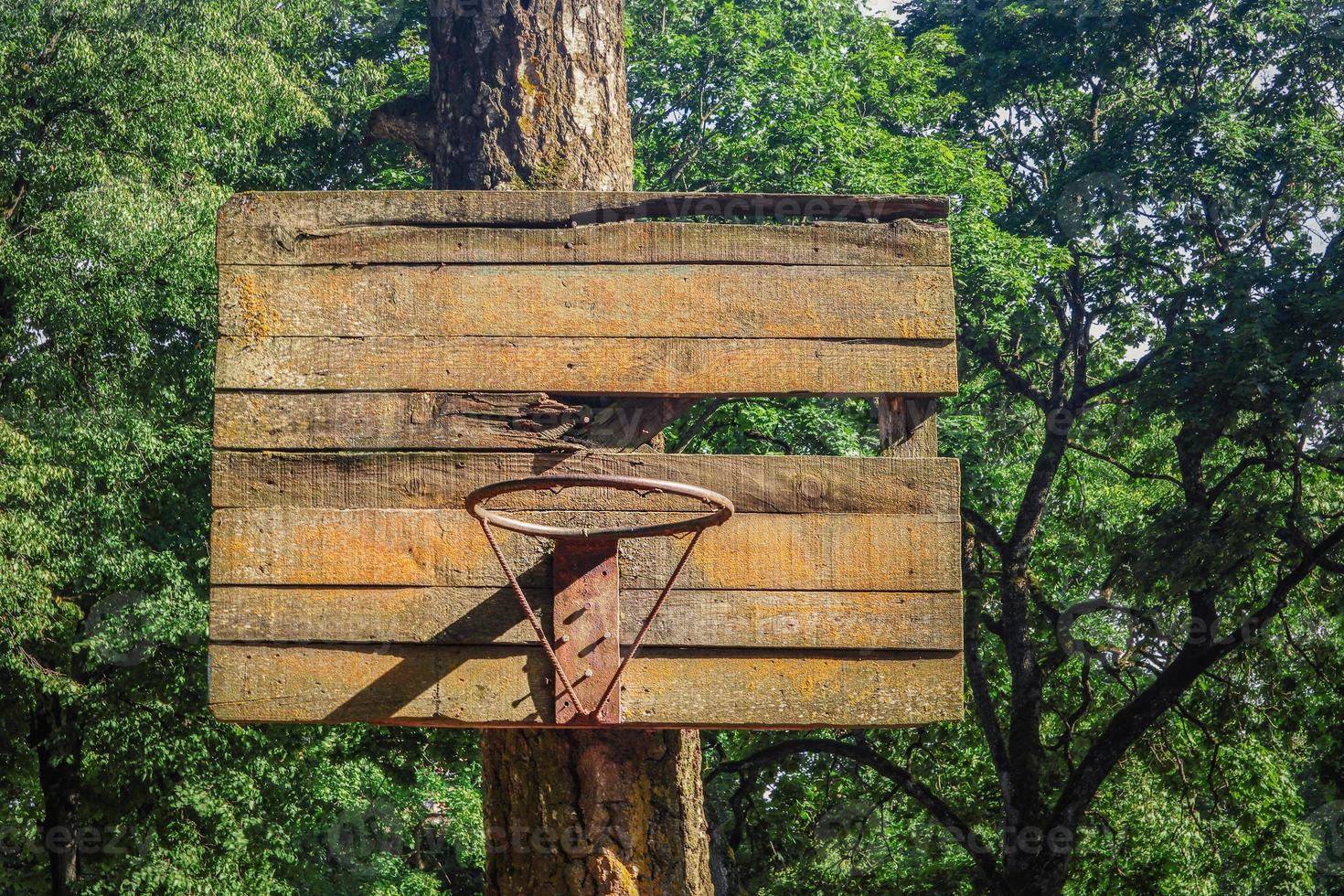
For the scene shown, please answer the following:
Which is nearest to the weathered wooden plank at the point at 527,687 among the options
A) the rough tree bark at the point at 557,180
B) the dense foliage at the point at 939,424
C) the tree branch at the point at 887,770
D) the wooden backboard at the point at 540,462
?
the wooden backboard at the point at 540,462

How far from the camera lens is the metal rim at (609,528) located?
310 cm

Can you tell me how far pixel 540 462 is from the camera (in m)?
3.47

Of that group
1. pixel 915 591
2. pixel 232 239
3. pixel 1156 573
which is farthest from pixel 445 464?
pixel 1156 573

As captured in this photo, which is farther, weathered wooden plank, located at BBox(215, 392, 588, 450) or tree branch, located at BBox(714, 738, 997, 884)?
tree branch, located at BBox(714, 738, 997, 884)

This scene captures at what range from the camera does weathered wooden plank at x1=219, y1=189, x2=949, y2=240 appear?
140 inches

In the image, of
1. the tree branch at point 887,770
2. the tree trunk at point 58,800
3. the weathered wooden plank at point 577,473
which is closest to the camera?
the weathered wooden plank at point 577,473

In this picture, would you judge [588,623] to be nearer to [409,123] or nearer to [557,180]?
[557,180]

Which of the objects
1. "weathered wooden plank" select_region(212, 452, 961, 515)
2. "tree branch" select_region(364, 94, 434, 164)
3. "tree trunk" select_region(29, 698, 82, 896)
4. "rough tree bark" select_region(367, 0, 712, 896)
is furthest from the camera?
"tree trunk" select_region(29, 698, 82, 896)

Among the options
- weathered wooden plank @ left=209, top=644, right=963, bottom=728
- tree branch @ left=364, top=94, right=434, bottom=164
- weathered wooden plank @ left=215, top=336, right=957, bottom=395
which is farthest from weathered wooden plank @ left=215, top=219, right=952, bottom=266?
tree branch @ left=364, top=94, right=434, bottom=164

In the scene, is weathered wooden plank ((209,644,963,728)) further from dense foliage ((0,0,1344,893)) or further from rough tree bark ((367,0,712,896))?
dense foliage ((0,0,1344,893))

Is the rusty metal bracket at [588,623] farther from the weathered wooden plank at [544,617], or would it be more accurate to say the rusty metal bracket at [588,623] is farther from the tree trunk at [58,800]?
the tree trunk at [58,800]

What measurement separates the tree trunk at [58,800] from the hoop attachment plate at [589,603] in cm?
1386

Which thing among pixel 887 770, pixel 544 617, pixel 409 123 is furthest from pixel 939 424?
pixel 544 617

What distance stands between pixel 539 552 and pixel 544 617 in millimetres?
156
